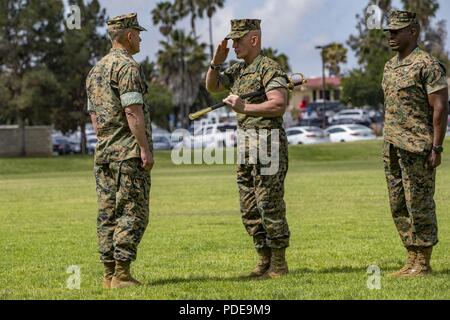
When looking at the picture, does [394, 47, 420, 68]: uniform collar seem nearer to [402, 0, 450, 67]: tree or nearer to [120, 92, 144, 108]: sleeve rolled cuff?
[120, 92, 144, 108]: sleeve rolled cuff

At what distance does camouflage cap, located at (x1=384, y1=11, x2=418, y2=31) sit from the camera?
1002 centimetres

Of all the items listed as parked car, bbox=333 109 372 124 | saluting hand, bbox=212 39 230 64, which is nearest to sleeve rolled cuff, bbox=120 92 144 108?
saluting hand, bbox=212 39 230 64

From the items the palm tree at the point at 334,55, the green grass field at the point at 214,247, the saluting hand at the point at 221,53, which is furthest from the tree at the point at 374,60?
the saluting hand at the point at 221,53

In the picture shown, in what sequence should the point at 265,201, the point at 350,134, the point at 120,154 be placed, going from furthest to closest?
the point at 350,134 → the point at 265,201 → the point at 120,154

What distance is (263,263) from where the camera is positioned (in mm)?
10547

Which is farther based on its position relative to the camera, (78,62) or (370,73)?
(370,73)

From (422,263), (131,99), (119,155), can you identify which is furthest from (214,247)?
(131,99)

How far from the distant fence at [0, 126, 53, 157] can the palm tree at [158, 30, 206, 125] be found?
1153 inches

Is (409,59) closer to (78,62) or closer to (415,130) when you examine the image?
(415,130)

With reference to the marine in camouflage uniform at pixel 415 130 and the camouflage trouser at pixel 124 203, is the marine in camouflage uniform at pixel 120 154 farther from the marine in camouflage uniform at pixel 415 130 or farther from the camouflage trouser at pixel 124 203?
the marine in camouflage uniform at pixel 415 130

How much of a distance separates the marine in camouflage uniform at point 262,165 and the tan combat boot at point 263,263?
1 cm

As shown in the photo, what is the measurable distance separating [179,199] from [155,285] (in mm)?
14797

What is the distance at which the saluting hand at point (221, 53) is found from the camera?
34.7 feet
